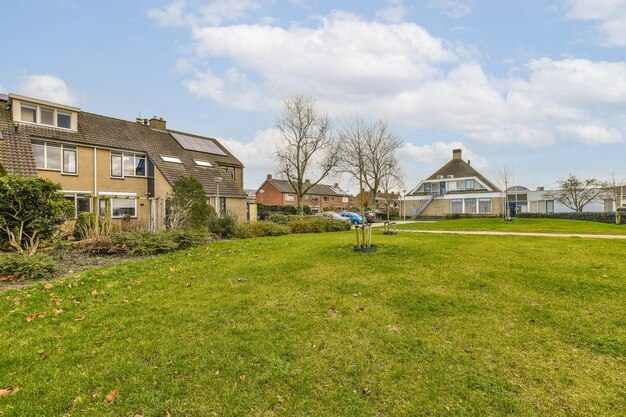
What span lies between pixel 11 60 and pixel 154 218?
984cm

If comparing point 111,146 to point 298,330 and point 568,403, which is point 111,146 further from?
point 568,403

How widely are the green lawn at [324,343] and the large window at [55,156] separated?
53.5 ft

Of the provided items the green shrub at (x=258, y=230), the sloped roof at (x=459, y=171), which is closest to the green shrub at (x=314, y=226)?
the green shrub at (x=258, y=230)

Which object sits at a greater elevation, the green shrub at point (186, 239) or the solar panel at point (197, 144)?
the solar panel at point (197, 144)

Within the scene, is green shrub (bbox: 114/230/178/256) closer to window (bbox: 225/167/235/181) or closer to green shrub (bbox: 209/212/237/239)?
green shrub (bbox: 209/212/237/239)

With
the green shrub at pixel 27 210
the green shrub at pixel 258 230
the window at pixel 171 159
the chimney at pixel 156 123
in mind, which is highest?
the chimney at pixel 156 123

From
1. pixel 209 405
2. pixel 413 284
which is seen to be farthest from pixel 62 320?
pixel 413 284

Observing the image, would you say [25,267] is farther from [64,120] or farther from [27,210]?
[64,120]

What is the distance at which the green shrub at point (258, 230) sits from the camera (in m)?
17.4

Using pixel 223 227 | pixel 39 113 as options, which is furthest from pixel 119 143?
pixel 223 227

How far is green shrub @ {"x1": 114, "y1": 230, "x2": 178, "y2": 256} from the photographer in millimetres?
11555

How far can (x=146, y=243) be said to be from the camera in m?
11.7

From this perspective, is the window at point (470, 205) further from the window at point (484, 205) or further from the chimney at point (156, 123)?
the chimney at point (156, 123)

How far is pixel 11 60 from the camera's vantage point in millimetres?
15812
